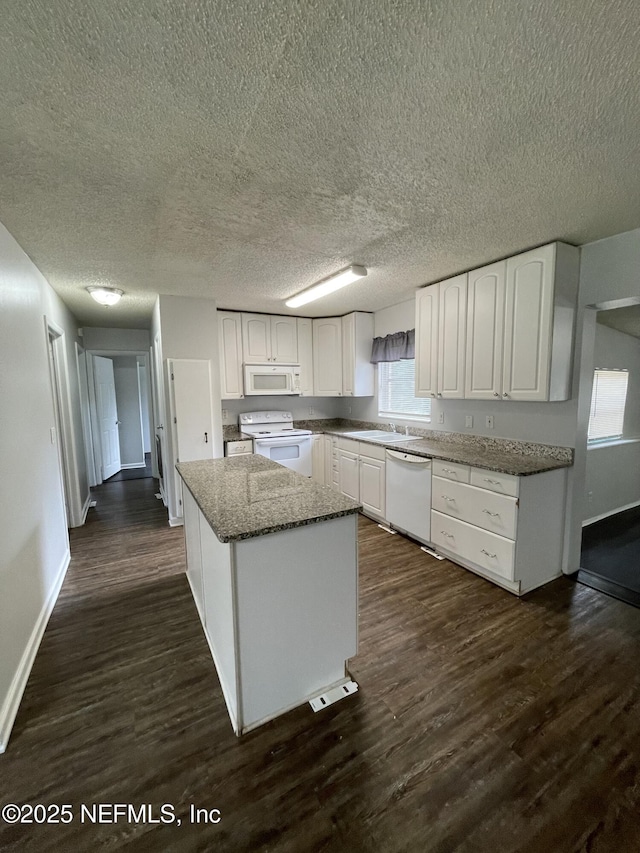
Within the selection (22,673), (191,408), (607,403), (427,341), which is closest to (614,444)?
(607,403)

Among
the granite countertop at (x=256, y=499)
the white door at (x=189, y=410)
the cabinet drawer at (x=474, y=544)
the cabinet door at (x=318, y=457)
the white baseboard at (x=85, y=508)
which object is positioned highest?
the white door at (x=189, y=410)

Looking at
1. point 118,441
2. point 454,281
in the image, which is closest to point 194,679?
point 454,281

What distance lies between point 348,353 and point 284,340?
87 cm

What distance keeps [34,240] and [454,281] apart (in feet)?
10.3

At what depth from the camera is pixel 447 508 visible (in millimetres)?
2984

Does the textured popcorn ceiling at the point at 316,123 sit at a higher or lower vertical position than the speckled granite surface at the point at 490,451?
higher

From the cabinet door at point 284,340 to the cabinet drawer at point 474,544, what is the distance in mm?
2746

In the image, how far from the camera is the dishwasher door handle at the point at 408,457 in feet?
10.3

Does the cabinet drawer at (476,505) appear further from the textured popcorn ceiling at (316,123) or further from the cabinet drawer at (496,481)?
the textured popcorn ceiling at (316,123)

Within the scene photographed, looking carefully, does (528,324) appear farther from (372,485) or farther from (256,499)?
(256,499)

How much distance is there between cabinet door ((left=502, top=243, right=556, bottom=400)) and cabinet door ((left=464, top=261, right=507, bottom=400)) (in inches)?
2.3

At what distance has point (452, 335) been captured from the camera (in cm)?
317

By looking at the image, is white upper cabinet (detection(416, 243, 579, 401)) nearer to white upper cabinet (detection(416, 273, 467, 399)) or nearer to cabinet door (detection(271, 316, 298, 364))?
white upper cabinet (detection(416, 273, 467, 399))

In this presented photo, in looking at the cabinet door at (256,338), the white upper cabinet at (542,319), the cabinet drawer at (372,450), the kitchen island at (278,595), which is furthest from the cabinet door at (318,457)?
the kitchen island at (278,595)
